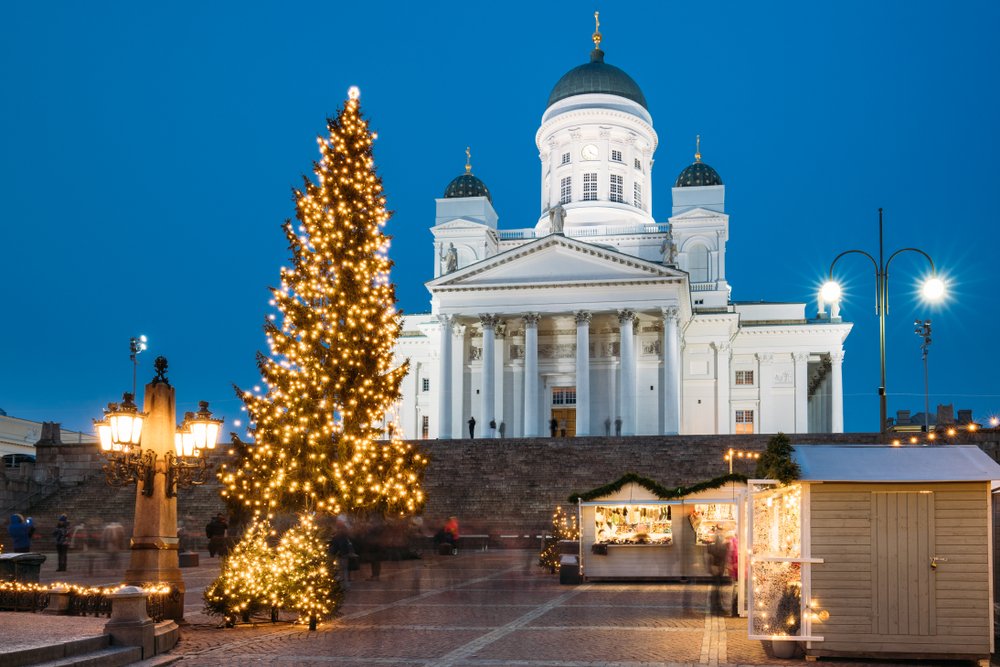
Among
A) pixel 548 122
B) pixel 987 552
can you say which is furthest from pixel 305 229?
pixel 548 122

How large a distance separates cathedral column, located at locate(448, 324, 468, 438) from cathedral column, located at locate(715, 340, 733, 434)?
48.1ft

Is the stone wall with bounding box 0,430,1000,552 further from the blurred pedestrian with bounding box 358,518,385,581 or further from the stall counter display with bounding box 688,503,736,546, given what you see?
the stall counter display with bounding box 688,503,736,546

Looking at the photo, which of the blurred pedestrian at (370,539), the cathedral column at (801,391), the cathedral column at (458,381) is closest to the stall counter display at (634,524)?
the blurred pedestrian at (370,539)

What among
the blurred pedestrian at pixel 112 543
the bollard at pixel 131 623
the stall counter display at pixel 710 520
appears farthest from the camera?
the blurred pedestrian at pixel 112 543

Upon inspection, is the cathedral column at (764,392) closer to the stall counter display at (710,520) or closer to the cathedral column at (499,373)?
the cathedral column at (499,373)

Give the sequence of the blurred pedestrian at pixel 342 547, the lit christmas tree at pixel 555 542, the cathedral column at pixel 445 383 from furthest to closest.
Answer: the cathedral column at pixel 445 383, the lit christmas tree at pixel 555 542, the blurred pedestrian at pixel 342 547

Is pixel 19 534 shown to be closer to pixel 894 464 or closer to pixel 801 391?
pixel 894 464

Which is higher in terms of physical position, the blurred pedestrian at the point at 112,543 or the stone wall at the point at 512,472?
the stone wall at the point at 512,472

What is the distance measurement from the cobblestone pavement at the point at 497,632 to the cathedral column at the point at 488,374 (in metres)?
30.1

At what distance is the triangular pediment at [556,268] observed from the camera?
52219mm

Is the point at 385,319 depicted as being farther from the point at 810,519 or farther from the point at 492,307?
the point at 492,307

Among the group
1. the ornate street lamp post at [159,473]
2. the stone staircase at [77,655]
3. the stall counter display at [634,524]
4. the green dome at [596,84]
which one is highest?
the green dome at [596,84]

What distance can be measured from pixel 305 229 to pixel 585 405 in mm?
32688

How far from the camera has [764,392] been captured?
61.9m
